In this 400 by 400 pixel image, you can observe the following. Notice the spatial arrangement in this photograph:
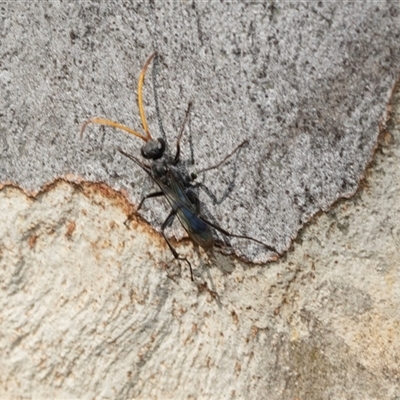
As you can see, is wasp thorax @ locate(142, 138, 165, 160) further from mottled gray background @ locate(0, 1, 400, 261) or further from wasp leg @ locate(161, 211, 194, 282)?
wasp leg @ locate(161, 211, 194, 282)

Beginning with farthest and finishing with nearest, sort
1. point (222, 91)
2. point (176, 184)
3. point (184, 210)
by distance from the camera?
point (176, 184) → point (184, 210) → point (222, 91)

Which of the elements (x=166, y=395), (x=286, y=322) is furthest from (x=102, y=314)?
(x=286, y=322)

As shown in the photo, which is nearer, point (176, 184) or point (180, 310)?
point (180, 310)

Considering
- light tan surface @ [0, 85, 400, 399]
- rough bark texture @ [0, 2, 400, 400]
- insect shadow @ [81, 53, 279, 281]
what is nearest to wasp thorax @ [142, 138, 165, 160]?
insect shadow @ [81, 53, 279, 281]

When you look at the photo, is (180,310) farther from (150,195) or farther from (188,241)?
(150,195)

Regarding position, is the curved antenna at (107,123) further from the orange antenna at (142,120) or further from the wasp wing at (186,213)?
the wasp wing at (186,213)

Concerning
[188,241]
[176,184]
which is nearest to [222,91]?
[176,184]

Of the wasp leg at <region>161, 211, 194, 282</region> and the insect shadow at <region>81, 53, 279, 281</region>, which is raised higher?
the insect shadow at <region>81, 53, 279, 281</region>
